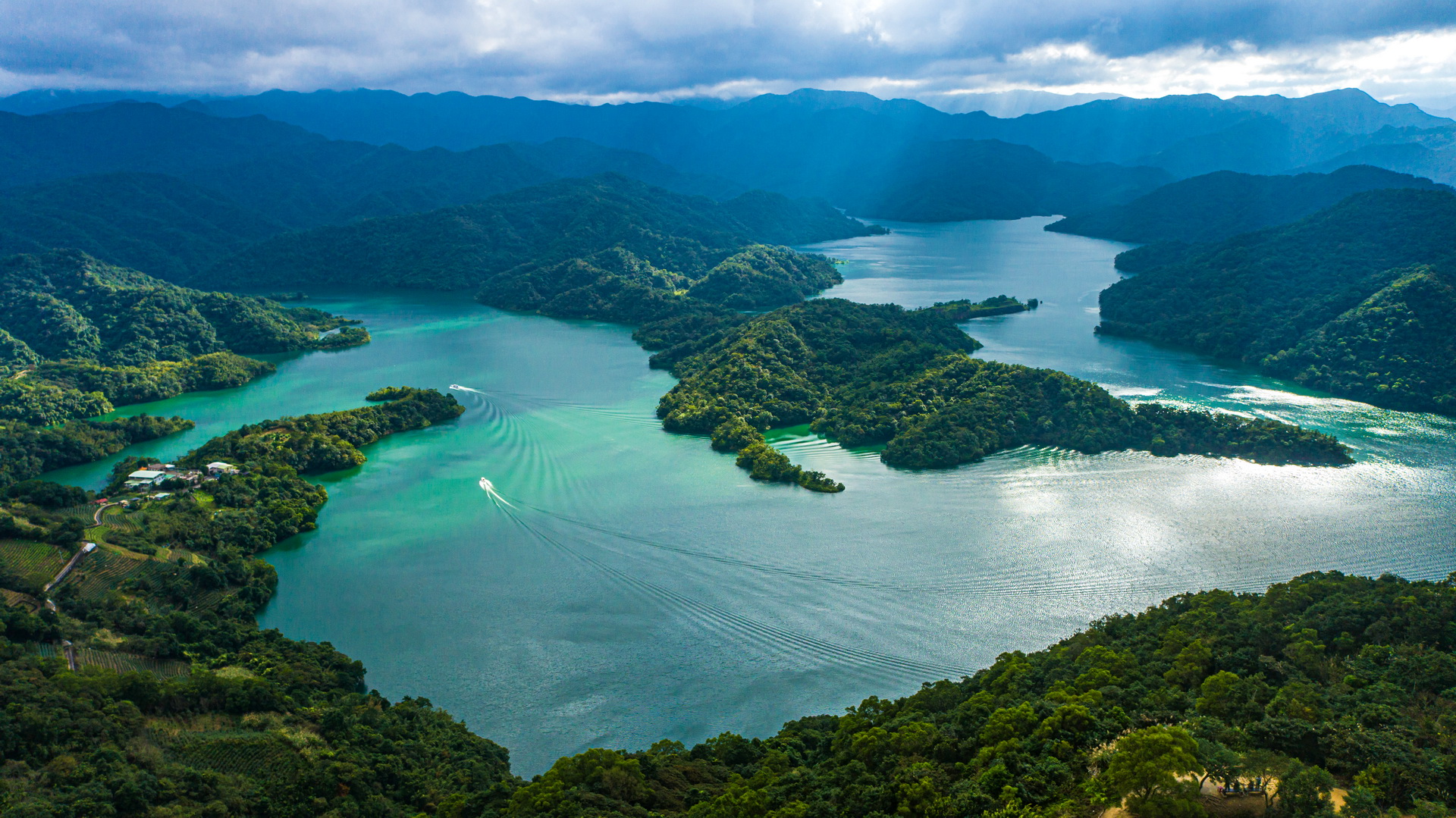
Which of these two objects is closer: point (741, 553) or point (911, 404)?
point (741, 553)

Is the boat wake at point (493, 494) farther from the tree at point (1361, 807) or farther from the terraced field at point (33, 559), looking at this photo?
the tree at point (1361, 807)

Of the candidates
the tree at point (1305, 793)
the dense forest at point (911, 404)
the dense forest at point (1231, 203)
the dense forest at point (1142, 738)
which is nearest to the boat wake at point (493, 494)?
the dense forest at point (911, 404)

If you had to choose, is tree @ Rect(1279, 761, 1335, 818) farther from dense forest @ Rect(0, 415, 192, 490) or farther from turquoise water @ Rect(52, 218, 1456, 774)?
dense forest @ Rect(0, 415, 192, 490)

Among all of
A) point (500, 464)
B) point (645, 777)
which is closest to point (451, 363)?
point (500, 464)

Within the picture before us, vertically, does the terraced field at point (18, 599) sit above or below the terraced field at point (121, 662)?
above

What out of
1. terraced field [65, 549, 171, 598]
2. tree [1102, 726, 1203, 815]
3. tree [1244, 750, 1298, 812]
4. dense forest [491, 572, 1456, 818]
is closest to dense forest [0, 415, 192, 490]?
terraced field [65, 549, 171, 598]

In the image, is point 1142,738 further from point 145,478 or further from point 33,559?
point 145,478

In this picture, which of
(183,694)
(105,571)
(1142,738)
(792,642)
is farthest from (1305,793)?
(105,571)
